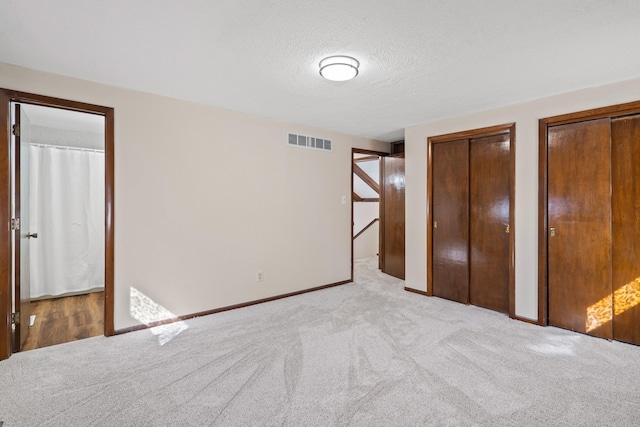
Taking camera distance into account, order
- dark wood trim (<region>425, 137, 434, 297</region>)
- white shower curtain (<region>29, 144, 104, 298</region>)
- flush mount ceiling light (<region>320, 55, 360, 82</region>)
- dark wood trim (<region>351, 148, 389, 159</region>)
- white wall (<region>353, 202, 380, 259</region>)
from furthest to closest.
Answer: white wall (<region>353, 202, 380, 259</region>) < dark wood trim (<region>351, 148, 389, 159</region>) < dark wood trim (<region>425, 137, 434, 297</region>) < white shower curtain (<region>29, 144, 104, 298</region>) < flush mount ceiling light (<region>320, 55, 360, 82</region>)

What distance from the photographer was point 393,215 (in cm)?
515

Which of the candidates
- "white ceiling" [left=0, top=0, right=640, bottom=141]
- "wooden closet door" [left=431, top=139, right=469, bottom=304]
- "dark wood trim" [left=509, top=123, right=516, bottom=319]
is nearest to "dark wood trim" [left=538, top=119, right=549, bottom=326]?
"dark wood trim" [left=509, top=123, right=516, bottom=319]

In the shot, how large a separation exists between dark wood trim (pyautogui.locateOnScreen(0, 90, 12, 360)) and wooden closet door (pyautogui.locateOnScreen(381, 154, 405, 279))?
4540 millimetres

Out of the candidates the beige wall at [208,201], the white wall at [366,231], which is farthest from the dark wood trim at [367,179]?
the beige wall at [208,201]

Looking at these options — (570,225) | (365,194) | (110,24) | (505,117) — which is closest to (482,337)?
(570,225)

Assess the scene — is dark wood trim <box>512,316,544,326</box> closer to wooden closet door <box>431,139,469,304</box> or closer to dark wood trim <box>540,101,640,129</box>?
wooden closet door <box>431,139,469,304</box>

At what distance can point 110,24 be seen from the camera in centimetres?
185

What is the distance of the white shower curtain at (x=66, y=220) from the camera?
401cm

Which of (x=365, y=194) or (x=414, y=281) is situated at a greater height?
(x=365, y=194)

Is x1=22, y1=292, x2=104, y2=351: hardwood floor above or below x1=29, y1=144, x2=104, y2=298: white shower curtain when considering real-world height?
below

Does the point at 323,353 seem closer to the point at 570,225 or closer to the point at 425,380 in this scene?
the point at 425,380

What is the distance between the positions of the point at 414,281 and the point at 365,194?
3.72 m

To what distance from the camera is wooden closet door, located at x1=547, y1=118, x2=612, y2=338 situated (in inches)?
111

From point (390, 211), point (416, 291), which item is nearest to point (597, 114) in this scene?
point (416, 291)
